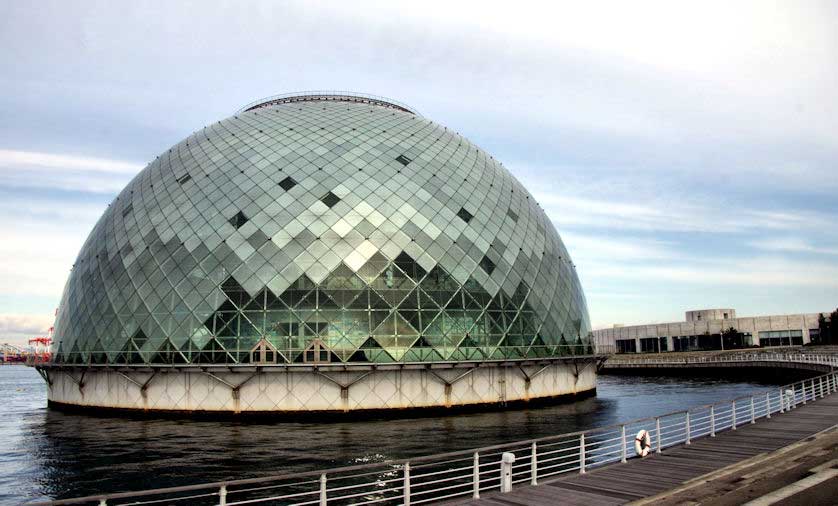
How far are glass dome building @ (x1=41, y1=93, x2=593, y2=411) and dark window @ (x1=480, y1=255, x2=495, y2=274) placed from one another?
0.35 ft

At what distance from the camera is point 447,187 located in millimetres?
45094

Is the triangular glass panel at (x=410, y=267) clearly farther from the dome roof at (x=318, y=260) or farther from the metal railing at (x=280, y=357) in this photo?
the metal railing at (x=280, y=357)

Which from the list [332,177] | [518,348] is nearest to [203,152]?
[332,177]

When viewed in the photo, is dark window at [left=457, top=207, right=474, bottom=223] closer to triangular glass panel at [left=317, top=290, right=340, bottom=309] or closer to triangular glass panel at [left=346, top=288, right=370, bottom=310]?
triangular glass panel at [left=346, top=288, right=370, bottom=310]

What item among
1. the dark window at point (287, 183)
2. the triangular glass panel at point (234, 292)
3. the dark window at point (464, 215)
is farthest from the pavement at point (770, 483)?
the dark window at point (287, 183)

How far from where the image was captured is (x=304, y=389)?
3572 centimetres

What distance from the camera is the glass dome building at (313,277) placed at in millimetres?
36562

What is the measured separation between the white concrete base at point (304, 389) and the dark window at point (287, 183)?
1350 centimetres

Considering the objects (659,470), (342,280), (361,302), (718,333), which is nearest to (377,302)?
(361,302)

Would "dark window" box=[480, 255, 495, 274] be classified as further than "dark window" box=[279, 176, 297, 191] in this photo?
No

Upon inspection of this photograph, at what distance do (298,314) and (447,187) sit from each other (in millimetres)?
15453

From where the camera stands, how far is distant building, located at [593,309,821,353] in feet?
409

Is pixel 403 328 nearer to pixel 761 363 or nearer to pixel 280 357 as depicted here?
pixel 280 357

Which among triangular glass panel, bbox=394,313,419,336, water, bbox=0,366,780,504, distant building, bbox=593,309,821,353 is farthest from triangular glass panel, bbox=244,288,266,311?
distant building, bbox=593,309,821,353
